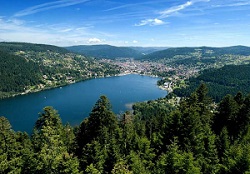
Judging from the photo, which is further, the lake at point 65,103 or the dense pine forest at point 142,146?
the lake at point 65,103

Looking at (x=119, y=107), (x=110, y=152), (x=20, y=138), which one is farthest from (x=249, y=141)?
(x=119, y=107)

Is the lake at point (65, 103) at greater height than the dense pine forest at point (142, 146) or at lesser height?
lesser

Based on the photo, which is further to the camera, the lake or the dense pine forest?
the lake

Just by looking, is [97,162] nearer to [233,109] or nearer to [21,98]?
[233,109]

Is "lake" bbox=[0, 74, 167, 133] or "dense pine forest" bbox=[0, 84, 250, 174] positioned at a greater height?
"dense pine forest" bbox=[0, 84, 250, 174]

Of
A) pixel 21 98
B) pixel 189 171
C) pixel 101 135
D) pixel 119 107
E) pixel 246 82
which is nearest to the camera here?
pixel 189 171

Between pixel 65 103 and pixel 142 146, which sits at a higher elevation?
pixel 142 146

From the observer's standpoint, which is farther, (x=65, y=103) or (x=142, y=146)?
(x=65, y=103)

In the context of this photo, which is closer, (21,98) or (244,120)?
(244,120)
